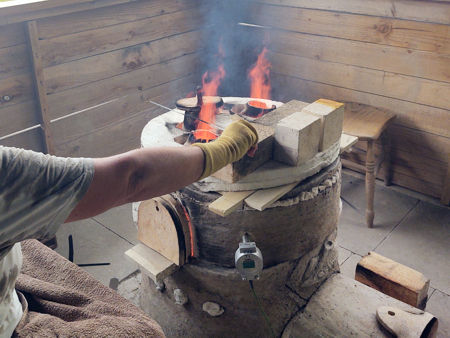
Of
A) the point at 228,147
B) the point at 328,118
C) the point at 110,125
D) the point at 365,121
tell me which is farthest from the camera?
the point at 110,125

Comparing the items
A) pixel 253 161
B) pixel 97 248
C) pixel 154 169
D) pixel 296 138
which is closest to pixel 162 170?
pixel 154 169

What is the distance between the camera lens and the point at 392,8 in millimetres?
2879

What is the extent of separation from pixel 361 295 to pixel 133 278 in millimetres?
1135

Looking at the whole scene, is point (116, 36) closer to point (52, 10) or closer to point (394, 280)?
point (52, 10)

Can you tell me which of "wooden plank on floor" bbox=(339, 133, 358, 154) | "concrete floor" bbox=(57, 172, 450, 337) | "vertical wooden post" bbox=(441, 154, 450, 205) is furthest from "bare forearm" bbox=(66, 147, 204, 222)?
"vertical wooden post" bbox=(441, 154, 450, 205)

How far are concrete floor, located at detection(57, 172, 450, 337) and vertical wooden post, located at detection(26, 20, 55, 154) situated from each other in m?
0.57

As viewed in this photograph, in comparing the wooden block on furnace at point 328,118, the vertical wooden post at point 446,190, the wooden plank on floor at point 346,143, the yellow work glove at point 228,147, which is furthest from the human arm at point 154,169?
the vertical wooden post at point 446,190

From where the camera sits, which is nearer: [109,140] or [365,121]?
[365,121]

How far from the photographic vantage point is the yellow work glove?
1453mm

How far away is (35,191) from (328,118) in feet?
3.32

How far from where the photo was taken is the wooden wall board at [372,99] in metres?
2.92

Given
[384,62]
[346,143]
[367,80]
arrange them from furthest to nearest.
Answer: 1. [367,80]
2. [384,62]
3. [346,143]

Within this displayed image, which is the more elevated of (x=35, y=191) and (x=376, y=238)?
(x=35, y=191)

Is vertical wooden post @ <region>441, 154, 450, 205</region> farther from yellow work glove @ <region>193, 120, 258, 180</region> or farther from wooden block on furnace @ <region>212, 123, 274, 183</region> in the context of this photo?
yellow work glove @ <region>193, 120, 258, 180</region>
